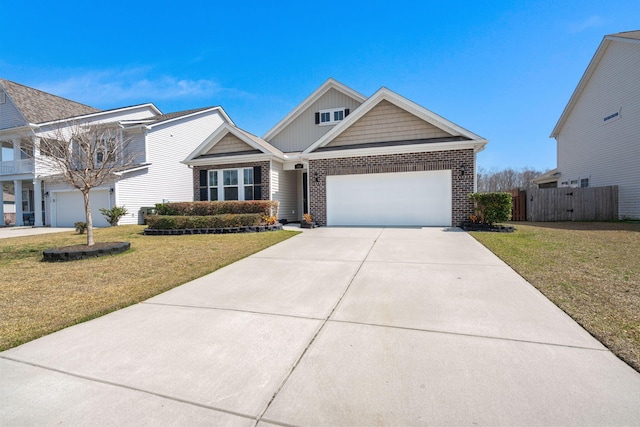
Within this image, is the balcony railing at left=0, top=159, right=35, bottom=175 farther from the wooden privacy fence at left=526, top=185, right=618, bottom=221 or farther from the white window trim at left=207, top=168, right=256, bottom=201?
the wooden privacy fence at left=526, top=185, right=618, bottom=221

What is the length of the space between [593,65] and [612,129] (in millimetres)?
4299

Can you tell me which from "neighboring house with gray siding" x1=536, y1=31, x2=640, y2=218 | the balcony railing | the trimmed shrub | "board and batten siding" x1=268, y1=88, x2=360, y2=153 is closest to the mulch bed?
the trimmed shrub

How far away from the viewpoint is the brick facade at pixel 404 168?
36.0 feet

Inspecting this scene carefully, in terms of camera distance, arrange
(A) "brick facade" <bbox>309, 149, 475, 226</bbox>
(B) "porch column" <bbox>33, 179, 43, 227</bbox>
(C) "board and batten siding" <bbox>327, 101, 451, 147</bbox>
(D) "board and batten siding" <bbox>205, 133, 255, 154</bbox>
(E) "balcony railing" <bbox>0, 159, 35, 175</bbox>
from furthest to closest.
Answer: (E) "balcony railing" <bbox>0, 159, 35, 175</bbox>
(B) "porch column" <bbox>33, 179, 43, 227</bbox>
(D) "board and batten siding" <bbox>205, 133, 255, 154</bbox>
(C) "board and batten siding" <bbox>327, 101, 451, 147</bbox>
(A) "brick facade" <bbox>309, 149, 475, 226</bbox>

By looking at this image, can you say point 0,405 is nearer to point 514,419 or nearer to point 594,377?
point 514,419

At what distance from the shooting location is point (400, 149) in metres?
11.4

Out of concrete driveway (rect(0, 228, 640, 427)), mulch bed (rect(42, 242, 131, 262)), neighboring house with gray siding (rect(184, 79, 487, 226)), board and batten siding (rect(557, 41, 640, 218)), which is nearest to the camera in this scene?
concrete driveway (rect(0, 228, 640, 427))

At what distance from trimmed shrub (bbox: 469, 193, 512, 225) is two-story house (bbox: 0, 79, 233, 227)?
59.8 feet

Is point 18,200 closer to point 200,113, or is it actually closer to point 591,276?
point 200,113

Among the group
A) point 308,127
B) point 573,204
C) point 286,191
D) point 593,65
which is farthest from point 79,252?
point 593,65

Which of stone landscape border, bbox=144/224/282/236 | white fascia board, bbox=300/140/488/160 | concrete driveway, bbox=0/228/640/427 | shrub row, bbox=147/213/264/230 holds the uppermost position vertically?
white fascia board, bbox=300/140/488/160

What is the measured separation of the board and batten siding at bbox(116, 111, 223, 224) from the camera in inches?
685

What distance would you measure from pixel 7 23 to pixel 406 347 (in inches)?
813

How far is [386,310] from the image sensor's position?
3.62 meters
